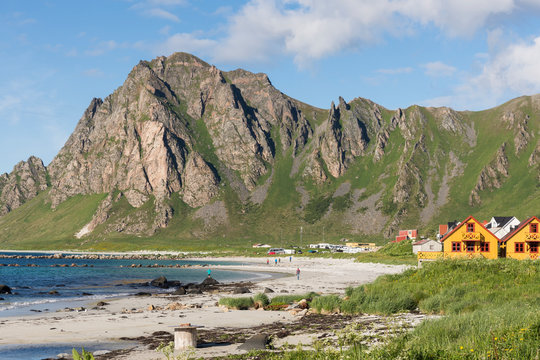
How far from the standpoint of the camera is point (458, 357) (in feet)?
40.1

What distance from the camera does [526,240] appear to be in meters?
72.9

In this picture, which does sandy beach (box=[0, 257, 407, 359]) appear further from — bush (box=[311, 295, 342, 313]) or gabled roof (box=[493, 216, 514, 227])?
gabled roof (box=[493, 216, 514, 227])

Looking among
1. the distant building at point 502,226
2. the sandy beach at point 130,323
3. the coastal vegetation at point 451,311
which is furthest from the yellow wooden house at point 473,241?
the sandy beach at point 130,323

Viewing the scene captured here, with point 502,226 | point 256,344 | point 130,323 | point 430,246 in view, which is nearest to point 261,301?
point 130,323

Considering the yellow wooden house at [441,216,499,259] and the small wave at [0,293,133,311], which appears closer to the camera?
the small wave at [0,293,133,311]

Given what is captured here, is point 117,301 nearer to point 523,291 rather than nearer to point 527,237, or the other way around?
point 523,291

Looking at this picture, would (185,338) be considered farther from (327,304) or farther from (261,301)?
(261,301)

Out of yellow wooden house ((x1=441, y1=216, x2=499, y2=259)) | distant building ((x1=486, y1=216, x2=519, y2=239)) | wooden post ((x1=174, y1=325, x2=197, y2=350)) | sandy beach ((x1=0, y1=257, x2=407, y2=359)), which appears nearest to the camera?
wooden post ((x1=174, y1=325, x2=197, y2=350))

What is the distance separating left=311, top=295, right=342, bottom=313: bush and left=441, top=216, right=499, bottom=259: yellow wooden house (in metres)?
49.5

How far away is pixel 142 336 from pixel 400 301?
15.8 meters

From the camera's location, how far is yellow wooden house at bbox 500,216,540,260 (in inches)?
2856

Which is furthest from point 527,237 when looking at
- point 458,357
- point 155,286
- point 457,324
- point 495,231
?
point 458,357

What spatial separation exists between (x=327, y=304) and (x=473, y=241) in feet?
177

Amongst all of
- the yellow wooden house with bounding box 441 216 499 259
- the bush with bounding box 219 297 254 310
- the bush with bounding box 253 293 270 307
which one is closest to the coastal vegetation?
the bush with bounding box 253 293 270 307
